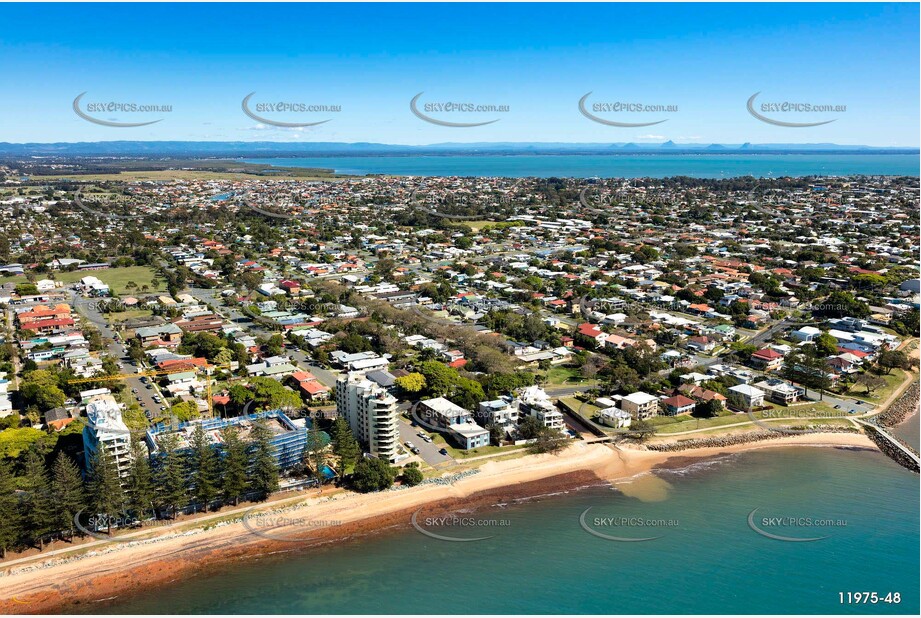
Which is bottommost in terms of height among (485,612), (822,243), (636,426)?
(485,612)

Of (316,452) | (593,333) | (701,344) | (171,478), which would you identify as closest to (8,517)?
(171,478)

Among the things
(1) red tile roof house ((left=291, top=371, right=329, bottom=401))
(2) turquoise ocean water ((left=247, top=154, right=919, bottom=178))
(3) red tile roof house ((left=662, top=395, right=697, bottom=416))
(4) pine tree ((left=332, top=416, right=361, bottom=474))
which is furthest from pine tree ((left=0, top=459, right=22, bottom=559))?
(2) turquoise ocean water ((left=247, top=154, right=919, bottom=178))

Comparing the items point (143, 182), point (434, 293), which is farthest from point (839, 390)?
point (143, 182)

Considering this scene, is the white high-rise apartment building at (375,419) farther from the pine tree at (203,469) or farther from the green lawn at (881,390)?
the green lawn at (881,390)

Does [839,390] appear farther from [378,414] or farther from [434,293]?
[434,293]

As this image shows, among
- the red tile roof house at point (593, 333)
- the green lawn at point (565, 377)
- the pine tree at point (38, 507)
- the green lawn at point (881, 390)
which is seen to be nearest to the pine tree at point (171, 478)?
the pine tree at point (38, 507)

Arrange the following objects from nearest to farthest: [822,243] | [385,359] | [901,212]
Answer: [385,359] → [822,243] → [901,212]

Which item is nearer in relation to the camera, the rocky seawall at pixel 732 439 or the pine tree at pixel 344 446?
the pine tree at pixel 344 446

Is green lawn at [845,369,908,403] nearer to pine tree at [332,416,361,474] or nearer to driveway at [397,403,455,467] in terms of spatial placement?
driveway at [397,403,455,467]
